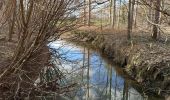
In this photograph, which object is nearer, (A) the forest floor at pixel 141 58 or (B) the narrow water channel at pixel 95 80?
(B) the narrow water channel at pixel 95 80

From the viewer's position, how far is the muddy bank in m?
12.5

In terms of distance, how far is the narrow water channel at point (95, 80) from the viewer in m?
10.9

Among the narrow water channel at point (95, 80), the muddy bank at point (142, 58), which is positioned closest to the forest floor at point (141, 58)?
the muddy bank at point (142, 58)

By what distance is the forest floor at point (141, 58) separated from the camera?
40.7 ft

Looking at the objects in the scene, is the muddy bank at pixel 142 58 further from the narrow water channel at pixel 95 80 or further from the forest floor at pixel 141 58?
the narrow water channel at pixel 95 80

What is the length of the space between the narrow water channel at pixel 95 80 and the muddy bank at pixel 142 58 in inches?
15.6

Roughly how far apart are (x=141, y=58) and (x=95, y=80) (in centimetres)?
228

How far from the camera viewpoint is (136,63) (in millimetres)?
14789

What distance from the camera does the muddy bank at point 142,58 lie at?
40.9 ft

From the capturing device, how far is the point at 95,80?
45.4 feet

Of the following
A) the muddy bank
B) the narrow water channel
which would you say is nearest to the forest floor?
the muddy bank

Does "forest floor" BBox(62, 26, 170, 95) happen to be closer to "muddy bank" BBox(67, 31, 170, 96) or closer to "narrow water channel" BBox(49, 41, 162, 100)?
"muddy bank" BBox(67, 31, 170, 96)

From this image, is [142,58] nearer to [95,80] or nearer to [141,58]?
[141,58]

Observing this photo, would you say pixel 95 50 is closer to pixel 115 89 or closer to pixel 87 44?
pixel 87 44
